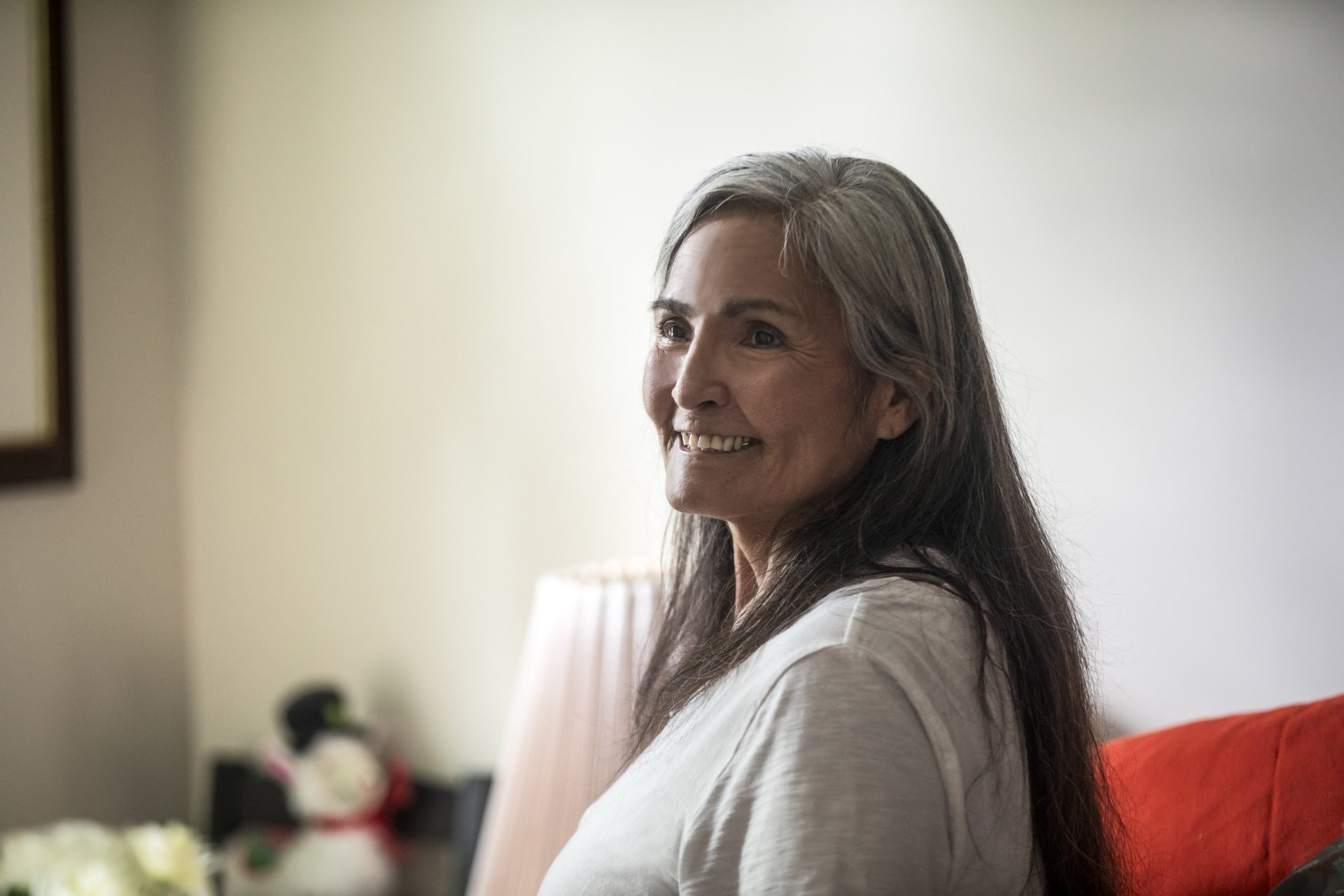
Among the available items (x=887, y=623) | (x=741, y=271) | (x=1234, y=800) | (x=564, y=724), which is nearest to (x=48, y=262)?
(x=564, y=724)

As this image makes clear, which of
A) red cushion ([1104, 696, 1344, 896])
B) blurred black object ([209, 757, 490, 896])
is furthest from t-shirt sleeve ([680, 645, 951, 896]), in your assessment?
blurred black object ([209, 757, 490, 896])

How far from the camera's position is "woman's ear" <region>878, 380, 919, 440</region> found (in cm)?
94

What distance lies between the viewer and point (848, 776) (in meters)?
0.71

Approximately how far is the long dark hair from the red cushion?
8 centimetres

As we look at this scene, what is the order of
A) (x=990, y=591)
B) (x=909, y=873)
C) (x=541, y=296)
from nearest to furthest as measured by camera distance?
(x=909, y=873)
(x=990, y=591)
(x=541, y=296)

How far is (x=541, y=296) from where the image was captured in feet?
6.70

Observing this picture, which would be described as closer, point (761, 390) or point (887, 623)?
point (887, 623)

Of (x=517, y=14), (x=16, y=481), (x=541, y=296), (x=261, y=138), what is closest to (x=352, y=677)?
(x=16, y=481)

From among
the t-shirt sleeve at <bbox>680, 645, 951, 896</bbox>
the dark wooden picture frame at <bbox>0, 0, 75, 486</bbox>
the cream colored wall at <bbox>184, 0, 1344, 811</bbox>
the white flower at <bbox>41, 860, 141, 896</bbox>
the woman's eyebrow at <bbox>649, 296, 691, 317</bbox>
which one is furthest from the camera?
the dark wooden picture frame at <bbox>0, 0, 75, 486</bbox>

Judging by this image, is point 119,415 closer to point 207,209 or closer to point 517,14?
point 207,209

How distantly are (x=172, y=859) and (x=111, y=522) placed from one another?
109 centimetres

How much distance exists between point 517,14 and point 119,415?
1.22m

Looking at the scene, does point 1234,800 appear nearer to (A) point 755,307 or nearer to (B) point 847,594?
(B) point 847,594

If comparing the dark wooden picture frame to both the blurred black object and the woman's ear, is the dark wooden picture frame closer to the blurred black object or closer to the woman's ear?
the blurred black object
